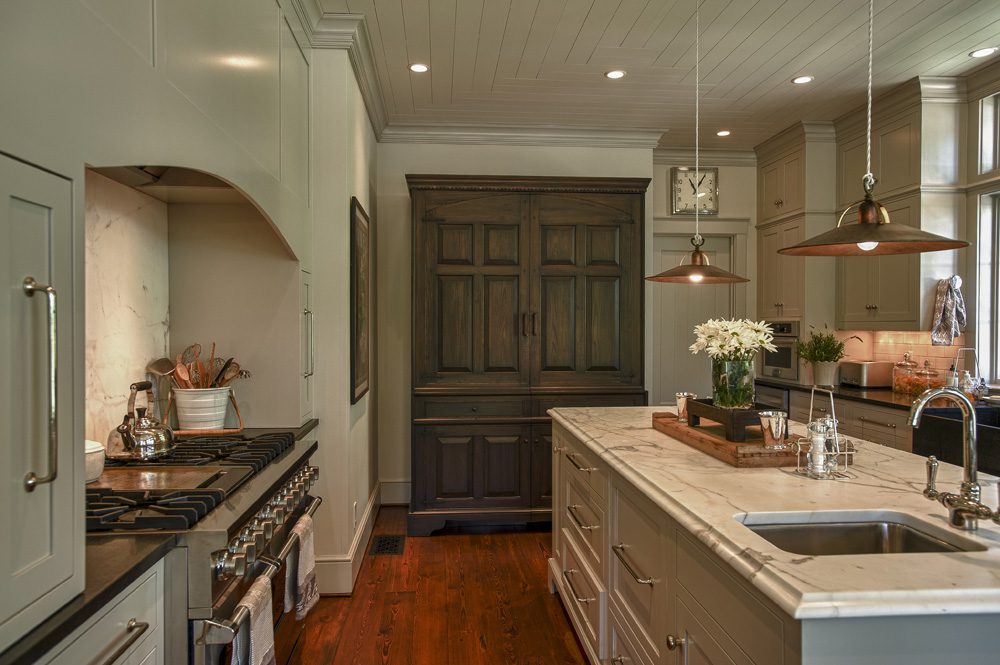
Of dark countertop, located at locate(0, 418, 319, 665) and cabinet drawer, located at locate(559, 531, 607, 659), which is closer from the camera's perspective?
dark countertop, located at locate(0, 418, 319, 665)

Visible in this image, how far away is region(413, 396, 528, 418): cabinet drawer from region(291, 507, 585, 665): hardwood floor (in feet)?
2.70

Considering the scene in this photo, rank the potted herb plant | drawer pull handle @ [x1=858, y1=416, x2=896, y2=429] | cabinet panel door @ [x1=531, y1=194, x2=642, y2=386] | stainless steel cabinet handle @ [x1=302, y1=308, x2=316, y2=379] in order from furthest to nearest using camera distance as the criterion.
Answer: the potted herb plant < cabinet panel door @ [x1=531, y1=194, x2=642, y2=386] < drawer pull handle @ [x1=858, y1=416, x2=896, y2=429] < stainless steel cabinet handle @ [x1=302, y1=308, x2=316, y2=379]

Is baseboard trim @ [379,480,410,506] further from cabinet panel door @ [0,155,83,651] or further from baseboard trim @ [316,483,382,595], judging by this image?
cabinet panel door @ [0,155,83,651]

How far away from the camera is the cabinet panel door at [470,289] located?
421 centimetres

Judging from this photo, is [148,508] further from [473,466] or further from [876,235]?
[473,466]

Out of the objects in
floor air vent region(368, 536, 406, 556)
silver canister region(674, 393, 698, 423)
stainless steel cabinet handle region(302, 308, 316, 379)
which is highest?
stainless steel cabinet handle region(302, 308, 316, 379)

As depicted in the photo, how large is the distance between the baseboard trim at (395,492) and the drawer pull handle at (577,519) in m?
2.27

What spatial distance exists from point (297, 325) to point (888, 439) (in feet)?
11.2

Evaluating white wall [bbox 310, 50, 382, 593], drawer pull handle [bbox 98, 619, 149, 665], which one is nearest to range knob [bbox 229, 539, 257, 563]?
drawer pull handle [bbox 98, 619, 149, 665]

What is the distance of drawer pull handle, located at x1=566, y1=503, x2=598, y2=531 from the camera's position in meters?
2.49

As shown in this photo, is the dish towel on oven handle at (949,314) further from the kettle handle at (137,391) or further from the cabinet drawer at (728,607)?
the kettle handle at (137,391)

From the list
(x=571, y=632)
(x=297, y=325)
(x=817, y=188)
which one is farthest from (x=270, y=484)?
(x=817, y=188)

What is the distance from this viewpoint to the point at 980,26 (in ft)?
10.6

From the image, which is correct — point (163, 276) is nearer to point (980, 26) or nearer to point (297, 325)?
point (297, 325)
